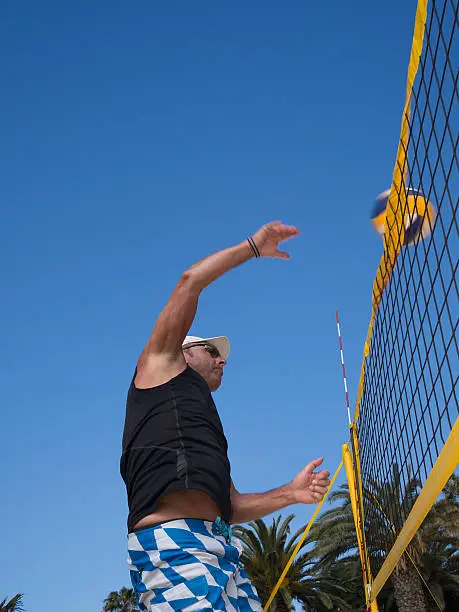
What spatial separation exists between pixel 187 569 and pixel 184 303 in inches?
37.5

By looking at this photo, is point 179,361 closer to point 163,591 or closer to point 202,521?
point 202,521

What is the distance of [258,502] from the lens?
351 centimetres

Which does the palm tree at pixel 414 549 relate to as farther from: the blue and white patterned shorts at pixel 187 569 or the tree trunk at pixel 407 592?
the blue and white patterned shorts at pixel 187 569

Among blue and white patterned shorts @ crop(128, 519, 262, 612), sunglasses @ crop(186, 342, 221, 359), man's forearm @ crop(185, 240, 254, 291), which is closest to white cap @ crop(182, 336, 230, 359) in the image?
sunglasses @ crop(186, 342, 221, 359)

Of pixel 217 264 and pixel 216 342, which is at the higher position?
pixel 217 264

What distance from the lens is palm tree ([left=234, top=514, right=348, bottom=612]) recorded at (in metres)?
30.4

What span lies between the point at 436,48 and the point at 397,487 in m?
4.19

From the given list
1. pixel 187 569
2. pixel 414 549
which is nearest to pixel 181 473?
pixel 187 569

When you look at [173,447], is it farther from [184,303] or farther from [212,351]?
[212,351]

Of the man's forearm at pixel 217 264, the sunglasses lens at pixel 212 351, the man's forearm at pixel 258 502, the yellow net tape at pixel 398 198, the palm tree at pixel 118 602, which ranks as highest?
the yellow net tape at pixel 398 198

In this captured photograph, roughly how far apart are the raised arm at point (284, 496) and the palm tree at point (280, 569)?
27942mm

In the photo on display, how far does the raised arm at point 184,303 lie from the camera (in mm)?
2938

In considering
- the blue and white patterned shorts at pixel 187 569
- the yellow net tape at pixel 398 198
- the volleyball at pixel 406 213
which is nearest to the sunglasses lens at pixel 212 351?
the blue and white patterned shorts at pixel 187 569

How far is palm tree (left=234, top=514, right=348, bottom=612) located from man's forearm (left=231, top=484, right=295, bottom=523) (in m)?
27.9
